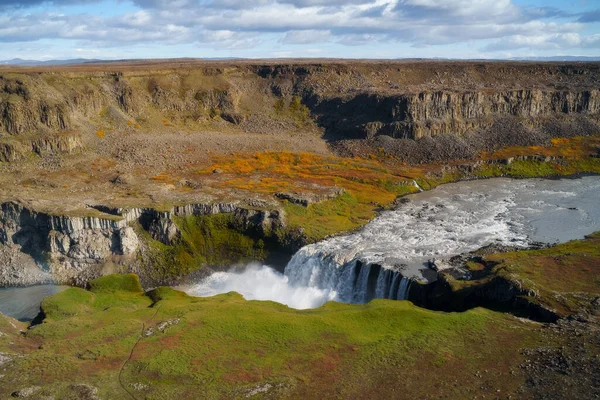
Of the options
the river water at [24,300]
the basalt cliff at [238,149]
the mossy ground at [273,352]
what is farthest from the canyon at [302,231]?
the river water at [24,300]

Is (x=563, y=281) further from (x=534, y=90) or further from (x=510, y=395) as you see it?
(x=534, y=90)

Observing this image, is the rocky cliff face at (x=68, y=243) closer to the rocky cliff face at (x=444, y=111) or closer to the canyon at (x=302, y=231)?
the canyon at (x=302, y=231)

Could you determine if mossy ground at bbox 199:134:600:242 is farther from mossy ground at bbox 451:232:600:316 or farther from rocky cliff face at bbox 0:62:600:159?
mossy ground at bbox 451:232:600:316

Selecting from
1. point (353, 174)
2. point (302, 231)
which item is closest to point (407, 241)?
point (302, 231)

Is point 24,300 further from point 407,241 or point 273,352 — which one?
point 407,241

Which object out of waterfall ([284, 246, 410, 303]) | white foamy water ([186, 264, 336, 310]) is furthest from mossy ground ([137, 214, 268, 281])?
waterfall ([284, 246, 410, 303])

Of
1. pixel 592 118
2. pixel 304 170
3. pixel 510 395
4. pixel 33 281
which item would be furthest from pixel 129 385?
pixel 592 118
